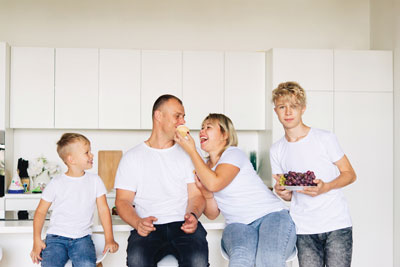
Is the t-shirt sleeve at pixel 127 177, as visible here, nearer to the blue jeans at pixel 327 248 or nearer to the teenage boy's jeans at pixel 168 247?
the teenage boy's jeans at pixel 168 247

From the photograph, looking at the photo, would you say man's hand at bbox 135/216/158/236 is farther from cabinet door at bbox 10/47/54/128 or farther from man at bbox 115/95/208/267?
cabinet door at bbox 10/47/54/128

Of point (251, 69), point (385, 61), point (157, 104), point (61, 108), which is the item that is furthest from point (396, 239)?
point (61, 108)

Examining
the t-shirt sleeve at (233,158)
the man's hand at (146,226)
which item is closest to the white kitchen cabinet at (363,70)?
the t-shirt sleeve at (233,158)

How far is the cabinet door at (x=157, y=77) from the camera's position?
4.57 metres

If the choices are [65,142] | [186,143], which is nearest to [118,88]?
[65,142]

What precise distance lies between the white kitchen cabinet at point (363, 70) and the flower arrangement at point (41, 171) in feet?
9.16

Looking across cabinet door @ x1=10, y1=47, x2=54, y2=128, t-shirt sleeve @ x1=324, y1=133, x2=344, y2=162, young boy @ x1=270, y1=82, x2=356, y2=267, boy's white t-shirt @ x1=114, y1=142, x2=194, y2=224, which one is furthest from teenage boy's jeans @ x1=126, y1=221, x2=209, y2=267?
cabinet door @ x1=10, y1=47, x2=54, y2=128

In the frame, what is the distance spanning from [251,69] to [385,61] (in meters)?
1.20

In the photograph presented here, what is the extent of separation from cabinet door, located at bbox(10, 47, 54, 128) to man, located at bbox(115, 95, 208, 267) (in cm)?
216

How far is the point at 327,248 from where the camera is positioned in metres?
2.36

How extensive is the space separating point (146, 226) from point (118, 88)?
8.06ft

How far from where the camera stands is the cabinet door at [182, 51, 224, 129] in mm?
4602

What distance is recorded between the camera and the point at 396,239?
177 inches

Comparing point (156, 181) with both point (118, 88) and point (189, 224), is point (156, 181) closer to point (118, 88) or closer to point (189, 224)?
point (189, 224)
